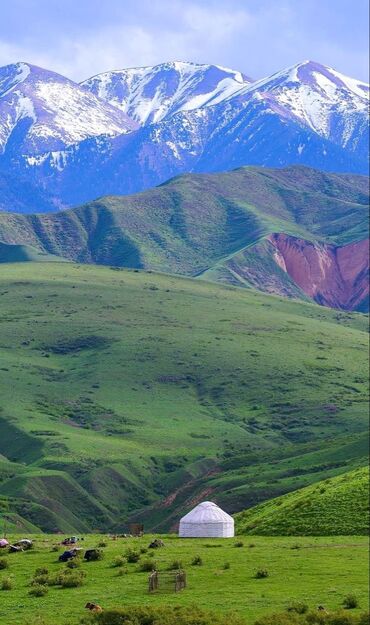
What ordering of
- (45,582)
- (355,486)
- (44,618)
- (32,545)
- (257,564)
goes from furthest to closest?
1. (355,486)
2. (32,545)
3. (257,564)
4. (45,582)
5. (44,618)

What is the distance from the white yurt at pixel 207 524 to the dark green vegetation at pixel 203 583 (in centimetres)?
899

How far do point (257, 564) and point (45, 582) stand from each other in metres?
13.8

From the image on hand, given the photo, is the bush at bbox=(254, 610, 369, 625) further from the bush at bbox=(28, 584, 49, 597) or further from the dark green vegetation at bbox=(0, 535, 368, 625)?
the bush at bbox=(28, 584, 49, 597)

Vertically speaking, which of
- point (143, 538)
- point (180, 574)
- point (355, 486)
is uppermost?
point (355, 486)

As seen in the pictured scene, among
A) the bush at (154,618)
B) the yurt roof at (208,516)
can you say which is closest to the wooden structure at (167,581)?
the bush at (154,618)

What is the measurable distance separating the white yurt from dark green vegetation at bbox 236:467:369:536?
10.9 feet

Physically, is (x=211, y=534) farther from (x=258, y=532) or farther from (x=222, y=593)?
(x=222, y=593)

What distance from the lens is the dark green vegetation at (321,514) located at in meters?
101

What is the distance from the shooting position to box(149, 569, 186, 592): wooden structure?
7288cm

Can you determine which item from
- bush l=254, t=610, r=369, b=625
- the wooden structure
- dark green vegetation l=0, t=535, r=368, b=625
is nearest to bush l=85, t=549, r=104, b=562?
dark green vegetation l=0, t=535, r=368, b=625

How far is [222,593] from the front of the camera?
7250 centimetres

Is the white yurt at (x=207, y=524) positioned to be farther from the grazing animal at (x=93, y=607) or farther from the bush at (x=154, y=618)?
the bush at (x=154, y=618)

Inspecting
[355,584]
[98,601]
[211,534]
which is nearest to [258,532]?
[211,534]

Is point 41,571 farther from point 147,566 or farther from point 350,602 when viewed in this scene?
point 350,602
